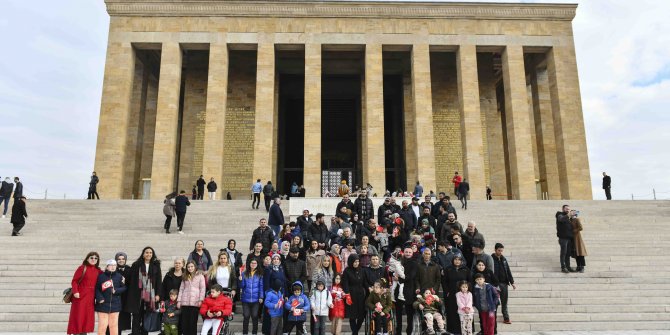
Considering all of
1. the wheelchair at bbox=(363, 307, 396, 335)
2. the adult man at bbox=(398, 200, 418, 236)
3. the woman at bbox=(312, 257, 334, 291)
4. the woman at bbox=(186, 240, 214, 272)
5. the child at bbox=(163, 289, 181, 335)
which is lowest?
the wheelchair at bbox=(363, 307, 396, 335)

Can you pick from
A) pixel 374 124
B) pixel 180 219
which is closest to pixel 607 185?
pixel 374 124

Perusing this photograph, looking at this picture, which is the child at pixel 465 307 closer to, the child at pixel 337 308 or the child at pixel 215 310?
the child at pixel 337 308

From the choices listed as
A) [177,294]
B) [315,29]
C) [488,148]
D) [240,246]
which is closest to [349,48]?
[315,29]

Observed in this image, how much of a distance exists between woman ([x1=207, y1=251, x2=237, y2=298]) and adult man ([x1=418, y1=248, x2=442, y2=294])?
2944mm

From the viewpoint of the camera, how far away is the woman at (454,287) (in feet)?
23.8

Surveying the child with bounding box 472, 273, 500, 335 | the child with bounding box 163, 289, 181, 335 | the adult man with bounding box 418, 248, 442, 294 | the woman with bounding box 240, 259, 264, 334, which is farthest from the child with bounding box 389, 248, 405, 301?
the child with bounding box 163, 289, 181, 335

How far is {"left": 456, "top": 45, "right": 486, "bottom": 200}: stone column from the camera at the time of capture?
23391 mm

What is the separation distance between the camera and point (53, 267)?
10.1 metres

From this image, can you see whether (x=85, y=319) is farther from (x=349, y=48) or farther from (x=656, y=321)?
(x=349, y=48)

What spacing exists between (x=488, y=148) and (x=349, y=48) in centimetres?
1028

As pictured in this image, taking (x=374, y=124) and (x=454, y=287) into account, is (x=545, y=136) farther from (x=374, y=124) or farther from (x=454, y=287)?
(x=454, y=287)

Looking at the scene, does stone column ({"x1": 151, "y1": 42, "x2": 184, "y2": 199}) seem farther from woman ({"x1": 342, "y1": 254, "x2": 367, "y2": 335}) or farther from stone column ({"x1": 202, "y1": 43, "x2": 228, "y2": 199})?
woman ({"x1": 342, "y1": 254, "x2": 367, "y2": 335})

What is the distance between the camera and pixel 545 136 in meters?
26.0

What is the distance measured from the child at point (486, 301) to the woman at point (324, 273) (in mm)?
2304
